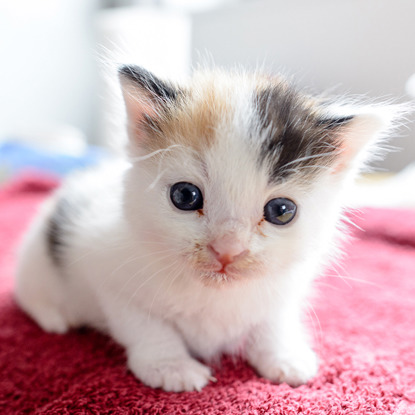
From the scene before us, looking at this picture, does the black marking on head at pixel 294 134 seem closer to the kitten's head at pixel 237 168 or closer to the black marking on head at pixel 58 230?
the kitten's head at pixel 237 168

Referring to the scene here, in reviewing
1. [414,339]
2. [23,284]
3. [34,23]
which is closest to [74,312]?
[23,284]

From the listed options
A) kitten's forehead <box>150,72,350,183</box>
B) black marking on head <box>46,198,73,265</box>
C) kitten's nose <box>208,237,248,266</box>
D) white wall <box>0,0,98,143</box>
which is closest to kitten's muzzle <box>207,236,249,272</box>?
kitten's nose <box>208,237,248,266</box>

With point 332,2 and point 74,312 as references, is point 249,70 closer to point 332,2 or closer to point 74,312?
point 332,2

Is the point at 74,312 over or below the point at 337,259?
below

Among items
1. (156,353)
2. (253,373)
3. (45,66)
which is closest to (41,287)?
(156,353)

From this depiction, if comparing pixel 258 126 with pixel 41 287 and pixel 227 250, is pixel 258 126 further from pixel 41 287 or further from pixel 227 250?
pixel 41 287
